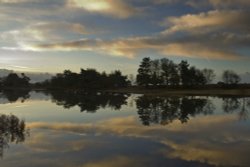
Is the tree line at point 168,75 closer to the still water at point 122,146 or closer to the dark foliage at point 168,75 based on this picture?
the dark foliage at point 168,75

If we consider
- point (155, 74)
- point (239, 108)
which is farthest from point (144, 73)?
point (239, 108)

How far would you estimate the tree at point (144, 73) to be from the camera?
161750 mm

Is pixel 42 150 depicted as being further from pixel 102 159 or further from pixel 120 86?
pixel 120 86

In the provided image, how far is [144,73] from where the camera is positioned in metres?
165

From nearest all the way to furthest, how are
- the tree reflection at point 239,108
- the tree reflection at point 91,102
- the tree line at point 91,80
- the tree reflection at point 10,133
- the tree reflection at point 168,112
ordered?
the tree reflection at point 10,133 → the tree reflection at point 168,112 → the tree reflection at point 239,108 → the tree reflection at point 91,102 → the tree line at point 91,80

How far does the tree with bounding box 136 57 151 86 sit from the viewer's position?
16175 centimetres

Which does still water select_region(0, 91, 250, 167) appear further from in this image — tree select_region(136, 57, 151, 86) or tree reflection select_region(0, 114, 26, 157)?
tree select_region(136, 57, 151, 86)

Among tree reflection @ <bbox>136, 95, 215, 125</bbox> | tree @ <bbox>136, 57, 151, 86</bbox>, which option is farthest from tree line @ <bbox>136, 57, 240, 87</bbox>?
tree reflection @ <bbox>136, 95, 215, 125</bbox>

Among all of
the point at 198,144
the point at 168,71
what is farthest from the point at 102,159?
the point at 168,71

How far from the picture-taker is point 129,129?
3173 cm

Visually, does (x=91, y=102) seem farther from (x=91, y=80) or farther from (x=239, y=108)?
(x=91, y=80)

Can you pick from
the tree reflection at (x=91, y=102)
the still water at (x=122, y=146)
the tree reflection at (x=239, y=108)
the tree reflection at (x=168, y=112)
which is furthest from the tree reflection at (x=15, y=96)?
the still water at (x=122, y=146)

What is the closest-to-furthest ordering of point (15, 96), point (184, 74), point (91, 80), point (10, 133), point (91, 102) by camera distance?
1. point (10, 133)
2. point (91, 102)
3. point (15, 96)
4. point (184, 74)
5. point (91, 80)

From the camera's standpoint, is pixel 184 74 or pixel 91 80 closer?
pixel 184 74
